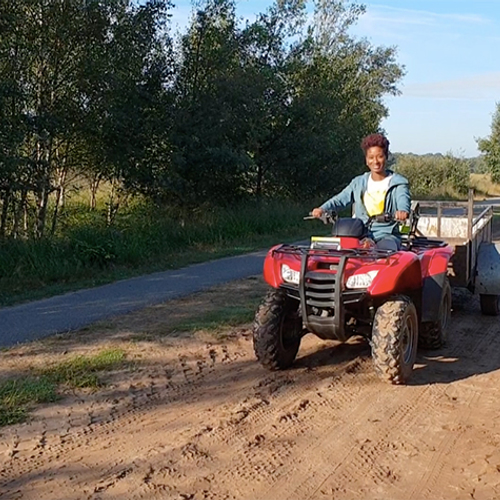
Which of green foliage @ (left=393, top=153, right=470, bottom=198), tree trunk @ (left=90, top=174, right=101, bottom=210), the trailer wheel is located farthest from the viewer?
green foliage @ (left=393, top=153, right=470, bottom=198)

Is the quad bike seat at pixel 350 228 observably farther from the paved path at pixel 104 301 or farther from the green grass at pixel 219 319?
the paved path at pixel 104 301

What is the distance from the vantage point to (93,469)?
402cm

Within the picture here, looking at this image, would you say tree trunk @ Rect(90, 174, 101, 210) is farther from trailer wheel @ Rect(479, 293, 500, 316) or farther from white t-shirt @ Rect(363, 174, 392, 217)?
white t-shirt @ Rect(363, 174, 392, 217)

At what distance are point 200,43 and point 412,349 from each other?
42.9 ft

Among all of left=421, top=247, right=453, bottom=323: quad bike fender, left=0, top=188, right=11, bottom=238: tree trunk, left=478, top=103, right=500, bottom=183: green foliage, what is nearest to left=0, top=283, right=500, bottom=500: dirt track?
left=421, top=247, right=453, bottom=323: quad bike fender

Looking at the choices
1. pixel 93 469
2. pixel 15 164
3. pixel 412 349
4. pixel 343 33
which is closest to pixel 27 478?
pixel 93 469

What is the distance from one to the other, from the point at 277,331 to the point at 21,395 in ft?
6.82

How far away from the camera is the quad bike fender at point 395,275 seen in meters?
5.41

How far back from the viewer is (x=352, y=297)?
5.51 meters

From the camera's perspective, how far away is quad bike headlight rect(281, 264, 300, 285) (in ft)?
18.8

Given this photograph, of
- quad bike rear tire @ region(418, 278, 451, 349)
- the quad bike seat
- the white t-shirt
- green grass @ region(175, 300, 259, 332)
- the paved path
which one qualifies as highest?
the white t-shirt

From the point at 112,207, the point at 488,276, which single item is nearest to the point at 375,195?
the point at 488,276

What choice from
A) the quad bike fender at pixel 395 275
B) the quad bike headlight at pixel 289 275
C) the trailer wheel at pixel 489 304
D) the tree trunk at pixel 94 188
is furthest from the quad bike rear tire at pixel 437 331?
the tree trunk at pixel 94 188

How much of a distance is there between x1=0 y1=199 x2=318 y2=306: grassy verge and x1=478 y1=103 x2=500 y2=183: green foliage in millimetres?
34483
